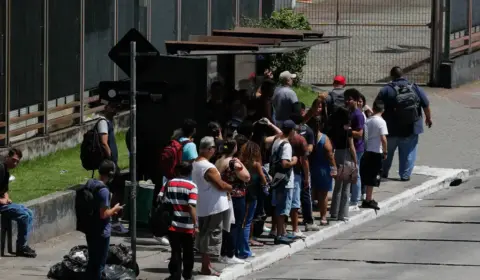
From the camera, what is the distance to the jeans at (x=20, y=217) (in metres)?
16.5

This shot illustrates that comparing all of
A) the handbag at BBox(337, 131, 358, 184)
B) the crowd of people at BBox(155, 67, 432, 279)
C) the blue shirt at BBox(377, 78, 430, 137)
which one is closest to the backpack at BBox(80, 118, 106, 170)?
the crowd of people at BBox(155, 67, 432, 279)

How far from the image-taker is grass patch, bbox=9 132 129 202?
60.7 feet

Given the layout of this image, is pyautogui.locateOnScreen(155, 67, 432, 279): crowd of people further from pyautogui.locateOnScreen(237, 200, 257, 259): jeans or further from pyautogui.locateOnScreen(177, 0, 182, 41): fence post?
pyautogui.locateOnScreen(177, 0, 182, 41): fence post

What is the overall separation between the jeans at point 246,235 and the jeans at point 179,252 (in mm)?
1537

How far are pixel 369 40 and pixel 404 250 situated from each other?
17.8m

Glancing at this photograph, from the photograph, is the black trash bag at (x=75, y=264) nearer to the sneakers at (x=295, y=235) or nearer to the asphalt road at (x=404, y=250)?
the asphalt road at (x=404, y=250)

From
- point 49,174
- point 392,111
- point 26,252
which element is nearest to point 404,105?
point 392,111

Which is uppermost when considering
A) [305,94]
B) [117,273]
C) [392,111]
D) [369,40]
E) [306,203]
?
[369,40]

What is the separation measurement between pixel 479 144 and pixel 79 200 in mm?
13533

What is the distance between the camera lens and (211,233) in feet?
52.8

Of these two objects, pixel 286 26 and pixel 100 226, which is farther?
pixel 286 26

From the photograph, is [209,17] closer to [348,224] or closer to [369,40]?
[369,40]

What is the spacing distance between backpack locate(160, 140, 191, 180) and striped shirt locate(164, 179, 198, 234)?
1529mm

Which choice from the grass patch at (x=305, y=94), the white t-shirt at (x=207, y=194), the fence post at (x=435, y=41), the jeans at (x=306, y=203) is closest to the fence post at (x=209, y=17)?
the grass patch at (x=305, y=94)
